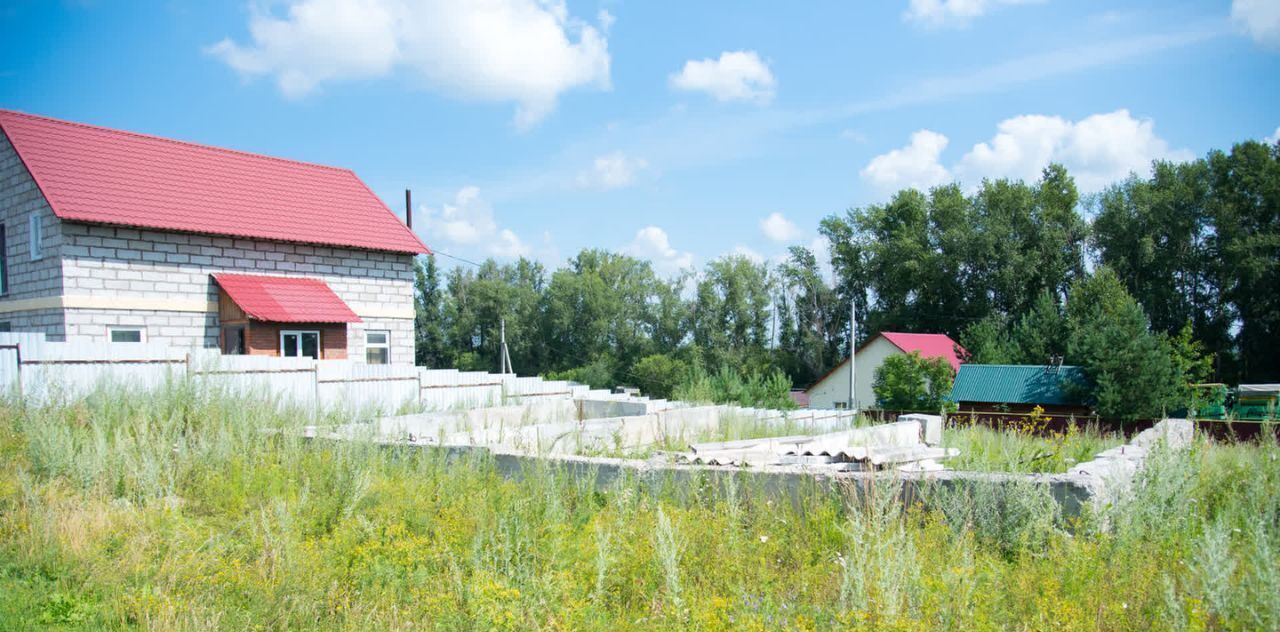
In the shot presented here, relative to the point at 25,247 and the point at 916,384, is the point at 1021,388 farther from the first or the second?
the point at 25,247

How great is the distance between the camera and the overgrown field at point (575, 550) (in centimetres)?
398

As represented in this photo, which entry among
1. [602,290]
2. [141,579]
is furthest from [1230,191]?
[141,579]

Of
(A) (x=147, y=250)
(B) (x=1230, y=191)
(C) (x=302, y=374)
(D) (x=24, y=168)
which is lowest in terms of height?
(C) (x=302, y=374)

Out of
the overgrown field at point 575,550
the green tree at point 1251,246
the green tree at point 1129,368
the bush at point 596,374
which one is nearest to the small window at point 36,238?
the overgrown field at point 575,550

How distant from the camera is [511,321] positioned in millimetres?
69250

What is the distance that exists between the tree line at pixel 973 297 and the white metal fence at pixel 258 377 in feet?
14.7

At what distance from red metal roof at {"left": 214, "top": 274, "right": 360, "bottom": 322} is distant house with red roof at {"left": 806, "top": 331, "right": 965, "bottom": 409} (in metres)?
31.4

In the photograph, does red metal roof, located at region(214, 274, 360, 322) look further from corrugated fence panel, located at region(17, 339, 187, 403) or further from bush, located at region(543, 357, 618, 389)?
bush, located at region(543, 357, 618, 389)

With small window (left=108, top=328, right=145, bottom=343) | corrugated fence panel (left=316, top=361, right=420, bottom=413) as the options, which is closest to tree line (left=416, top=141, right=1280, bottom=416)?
corrugated fence panel (left=316, top=361, right=420, bottom=413)

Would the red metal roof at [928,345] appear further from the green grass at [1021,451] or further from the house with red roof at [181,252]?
the green grass at [1021,451]

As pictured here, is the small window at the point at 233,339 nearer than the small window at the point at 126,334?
No

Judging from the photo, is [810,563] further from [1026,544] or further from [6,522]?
[6,522]

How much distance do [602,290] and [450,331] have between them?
14298mm

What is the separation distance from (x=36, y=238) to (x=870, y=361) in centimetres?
3970
